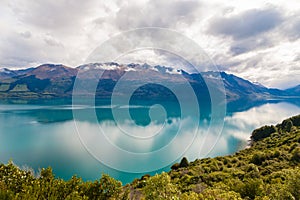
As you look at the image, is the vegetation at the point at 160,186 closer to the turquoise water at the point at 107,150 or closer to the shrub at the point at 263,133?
the turquoise water at the point at 107,150

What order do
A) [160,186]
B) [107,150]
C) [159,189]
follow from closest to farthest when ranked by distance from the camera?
1. [159,189]
2. [160,186]
3. [107,150]

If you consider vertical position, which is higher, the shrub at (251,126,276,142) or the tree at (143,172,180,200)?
the shrub at (251,126,276,142)

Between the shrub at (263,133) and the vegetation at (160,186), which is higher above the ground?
the shrub at (263,133)

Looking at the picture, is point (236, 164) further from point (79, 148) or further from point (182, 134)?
point (79, 148)

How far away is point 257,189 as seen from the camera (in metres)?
16.6

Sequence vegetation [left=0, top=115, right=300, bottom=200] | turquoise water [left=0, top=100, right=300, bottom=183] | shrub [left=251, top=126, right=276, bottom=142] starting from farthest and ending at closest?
shrub [left=251, top=126, right=276, bottom=142]
turquoise water [left=0, top=100, right=300, bottom=183]
vegetation [left=0, top=115, right=300, bottom=200]

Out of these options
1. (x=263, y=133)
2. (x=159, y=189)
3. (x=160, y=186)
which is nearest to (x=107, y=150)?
(x=160, y=186)

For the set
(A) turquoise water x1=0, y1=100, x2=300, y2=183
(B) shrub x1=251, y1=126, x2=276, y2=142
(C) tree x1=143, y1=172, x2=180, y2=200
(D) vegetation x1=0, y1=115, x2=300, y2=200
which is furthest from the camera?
(B) shrub x1=251, y1=126, x2=276, y2=142

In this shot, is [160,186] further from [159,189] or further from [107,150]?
[107,150]

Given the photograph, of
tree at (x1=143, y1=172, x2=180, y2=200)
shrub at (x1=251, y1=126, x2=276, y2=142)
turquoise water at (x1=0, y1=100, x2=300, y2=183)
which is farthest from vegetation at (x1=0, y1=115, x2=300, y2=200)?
shrub at (x1=251, y1=126, x2=276, y2=142)

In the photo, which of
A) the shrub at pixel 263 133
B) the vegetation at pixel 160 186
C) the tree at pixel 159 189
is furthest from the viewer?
the shrub at pixel 263 133

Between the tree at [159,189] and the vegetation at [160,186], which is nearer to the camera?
the vegetation at [160,186]

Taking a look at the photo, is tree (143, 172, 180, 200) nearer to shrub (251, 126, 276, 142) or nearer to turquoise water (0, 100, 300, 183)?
turquoise water (0, 100, 300, 183)

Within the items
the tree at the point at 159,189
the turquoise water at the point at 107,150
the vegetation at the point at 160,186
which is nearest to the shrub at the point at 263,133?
the turquoise water at the point at 107,150
